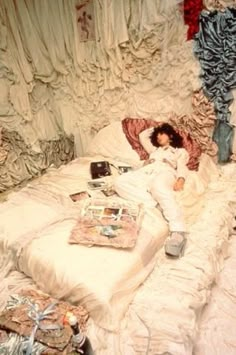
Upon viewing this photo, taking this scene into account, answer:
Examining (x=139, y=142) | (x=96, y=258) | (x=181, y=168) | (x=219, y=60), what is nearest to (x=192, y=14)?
(x=219, y=60)

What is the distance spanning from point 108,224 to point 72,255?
266 mm

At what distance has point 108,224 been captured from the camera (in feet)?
5.83

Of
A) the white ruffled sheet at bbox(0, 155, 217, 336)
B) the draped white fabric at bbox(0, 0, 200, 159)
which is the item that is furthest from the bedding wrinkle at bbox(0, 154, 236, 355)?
the draped white fabric at bbox(0, 0, 200, 159)

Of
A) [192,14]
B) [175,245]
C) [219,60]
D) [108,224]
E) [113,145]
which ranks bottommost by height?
[175,245]

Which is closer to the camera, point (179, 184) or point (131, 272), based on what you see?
point (131, 272)

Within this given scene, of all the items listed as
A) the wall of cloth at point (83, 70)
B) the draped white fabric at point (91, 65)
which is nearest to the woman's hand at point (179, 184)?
the wall of cloth at point (83, 70)

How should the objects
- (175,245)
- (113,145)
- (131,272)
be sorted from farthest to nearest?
1. (113,145)
2. (175,245)
3. (131,272)

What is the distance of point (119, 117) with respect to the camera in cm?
296

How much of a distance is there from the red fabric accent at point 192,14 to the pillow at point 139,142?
0.68 metres

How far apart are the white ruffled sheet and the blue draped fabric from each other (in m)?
0.64


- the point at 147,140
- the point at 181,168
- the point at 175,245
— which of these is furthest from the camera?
the point at 147,140

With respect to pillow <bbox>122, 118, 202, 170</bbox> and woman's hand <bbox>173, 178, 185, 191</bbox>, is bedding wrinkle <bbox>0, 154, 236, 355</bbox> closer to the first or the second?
woman's hand <bbox>173, 178, 185, 191</bbox>

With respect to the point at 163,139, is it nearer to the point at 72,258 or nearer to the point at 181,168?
the point at 181,168

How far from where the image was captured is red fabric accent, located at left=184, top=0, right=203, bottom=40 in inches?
92.2
